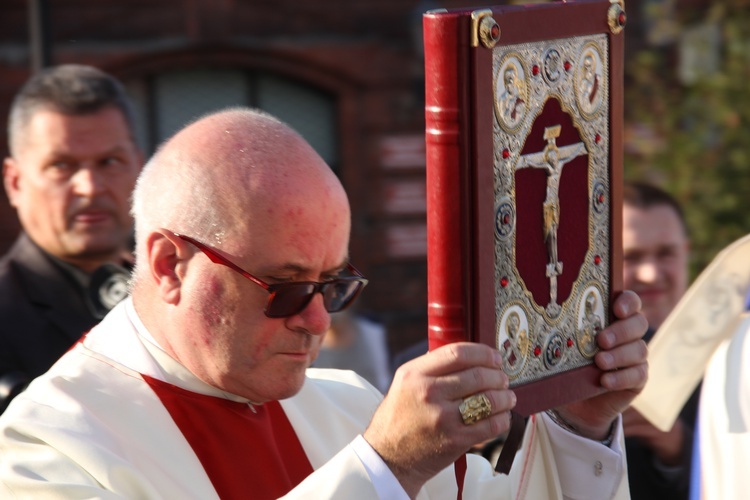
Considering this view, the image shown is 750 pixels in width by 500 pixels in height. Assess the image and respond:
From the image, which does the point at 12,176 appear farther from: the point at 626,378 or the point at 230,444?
the point at 626,378

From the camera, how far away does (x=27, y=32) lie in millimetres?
10109

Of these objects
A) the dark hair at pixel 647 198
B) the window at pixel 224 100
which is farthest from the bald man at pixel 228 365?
the window at pixel 224 100

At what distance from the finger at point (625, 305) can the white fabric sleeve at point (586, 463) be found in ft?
0.99

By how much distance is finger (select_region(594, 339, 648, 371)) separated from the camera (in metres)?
2.49

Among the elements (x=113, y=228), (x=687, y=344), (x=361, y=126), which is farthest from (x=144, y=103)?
(x=687, y=344)

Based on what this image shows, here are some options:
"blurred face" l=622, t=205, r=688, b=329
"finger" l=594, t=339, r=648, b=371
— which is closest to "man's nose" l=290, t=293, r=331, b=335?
"finger" l=594, t=339, r=648, b=371

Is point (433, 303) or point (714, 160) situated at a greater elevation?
point (433, 303)

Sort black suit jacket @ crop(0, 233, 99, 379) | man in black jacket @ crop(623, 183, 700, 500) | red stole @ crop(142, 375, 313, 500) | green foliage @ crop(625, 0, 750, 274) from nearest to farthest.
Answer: red stole @ crop(142, 375, 313, 500) < black suit jacket @ crop(0, 233, 99, 379) < man in black jacket @ crop(623, 183, 700, 500) < green foliage @ crop(625, 0, 750, 274)

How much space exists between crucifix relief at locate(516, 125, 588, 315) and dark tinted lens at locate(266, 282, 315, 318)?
16.9 inches

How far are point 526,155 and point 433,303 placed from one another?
32 centimetres

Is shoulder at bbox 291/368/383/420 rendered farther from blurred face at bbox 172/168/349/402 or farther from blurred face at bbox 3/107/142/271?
blurred face at bbox 3/107/142/271

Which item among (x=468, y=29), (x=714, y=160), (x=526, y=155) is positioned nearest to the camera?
(x=468, y=29)

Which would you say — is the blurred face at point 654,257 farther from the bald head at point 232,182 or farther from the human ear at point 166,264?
the human ear at point 166,264

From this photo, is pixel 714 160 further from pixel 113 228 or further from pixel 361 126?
pixel 113 228
